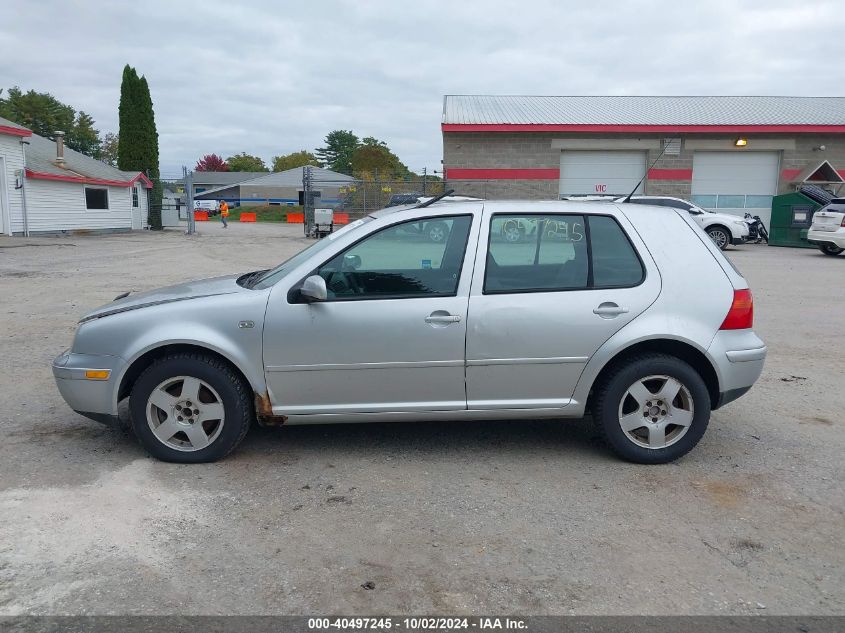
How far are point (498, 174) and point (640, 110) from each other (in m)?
8.19

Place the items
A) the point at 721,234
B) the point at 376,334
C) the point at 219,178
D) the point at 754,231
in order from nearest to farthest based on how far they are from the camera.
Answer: the point at 376,334, the point at 721,234, the point at 754,231, the point at 219,178

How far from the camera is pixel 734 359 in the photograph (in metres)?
4.34

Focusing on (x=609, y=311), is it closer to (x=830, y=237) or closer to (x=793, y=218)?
(x=830, y=237)

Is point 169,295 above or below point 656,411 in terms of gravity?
above

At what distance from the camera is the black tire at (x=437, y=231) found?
4395 millimetres

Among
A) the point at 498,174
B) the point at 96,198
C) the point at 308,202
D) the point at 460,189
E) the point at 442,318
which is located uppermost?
the point at 498,174

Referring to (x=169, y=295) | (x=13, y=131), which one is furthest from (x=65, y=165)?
(x=169, y=295)

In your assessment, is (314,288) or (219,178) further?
(219,178)

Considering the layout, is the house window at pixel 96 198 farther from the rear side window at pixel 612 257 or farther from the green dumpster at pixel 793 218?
the rear side window at pixel 612 257

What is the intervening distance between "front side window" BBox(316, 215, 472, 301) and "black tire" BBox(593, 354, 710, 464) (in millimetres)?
1160

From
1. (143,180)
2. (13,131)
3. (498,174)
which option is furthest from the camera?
(143,180)

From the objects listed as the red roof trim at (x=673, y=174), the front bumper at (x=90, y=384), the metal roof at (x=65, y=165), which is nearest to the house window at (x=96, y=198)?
the metal roof at (x=65, y=165)

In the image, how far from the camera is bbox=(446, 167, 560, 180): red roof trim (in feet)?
94.7

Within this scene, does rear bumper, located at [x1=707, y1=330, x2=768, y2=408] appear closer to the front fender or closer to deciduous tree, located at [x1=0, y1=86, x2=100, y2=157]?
the front fender
